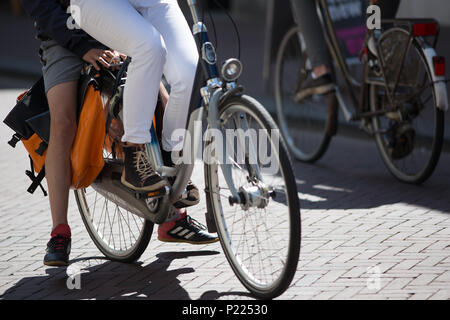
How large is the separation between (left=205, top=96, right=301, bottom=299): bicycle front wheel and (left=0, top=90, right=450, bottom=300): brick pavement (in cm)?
19

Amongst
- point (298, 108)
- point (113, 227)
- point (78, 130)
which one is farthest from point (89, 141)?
point (298, 108)

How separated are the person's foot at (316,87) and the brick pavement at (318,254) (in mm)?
698

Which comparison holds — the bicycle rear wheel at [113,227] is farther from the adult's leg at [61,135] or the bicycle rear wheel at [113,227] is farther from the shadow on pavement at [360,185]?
the shadow on pavement at [360,185]

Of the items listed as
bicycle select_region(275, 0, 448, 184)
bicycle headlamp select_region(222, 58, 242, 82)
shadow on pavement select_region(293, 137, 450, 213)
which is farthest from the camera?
bicycle select_region(275, 0, 448, 184)

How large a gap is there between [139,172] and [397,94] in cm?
253

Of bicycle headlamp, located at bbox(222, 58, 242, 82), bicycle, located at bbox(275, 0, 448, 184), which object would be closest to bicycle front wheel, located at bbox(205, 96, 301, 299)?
bicycle headlamp, located at bbox(222, 58, 242, 82)

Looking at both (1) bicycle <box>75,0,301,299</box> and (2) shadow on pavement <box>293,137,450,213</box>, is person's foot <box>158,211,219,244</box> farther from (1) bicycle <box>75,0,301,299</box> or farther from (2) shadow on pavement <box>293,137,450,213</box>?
(2) shadow on pavement <box>293,137,450,213</box>

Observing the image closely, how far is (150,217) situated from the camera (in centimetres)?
428

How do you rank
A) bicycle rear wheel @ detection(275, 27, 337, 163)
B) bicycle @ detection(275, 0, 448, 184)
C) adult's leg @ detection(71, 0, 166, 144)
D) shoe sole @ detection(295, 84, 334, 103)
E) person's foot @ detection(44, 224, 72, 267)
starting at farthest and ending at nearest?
bicycle rear wheel @ detection(275, 27, 337, 163) → shoe sole @ detection(295, 84, 334, 103) → bicycle @ detection(275, 0, 448, 184) → person's foot @ detection(44, 224, 72, 267) → adult's leg @ detection(71, 0, 166, 144)

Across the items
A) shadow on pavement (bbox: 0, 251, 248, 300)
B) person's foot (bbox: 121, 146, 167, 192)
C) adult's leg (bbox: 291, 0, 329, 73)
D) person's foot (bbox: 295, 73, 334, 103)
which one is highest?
adult's leg (bbox: 291, 0, 329, 73)

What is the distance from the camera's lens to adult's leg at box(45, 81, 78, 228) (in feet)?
14.0

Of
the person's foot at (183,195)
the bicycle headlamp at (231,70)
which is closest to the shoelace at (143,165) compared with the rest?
the person's foot at (183,195)

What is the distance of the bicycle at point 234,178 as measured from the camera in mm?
3650
